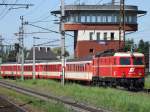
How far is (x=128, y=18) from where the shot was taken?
121 m

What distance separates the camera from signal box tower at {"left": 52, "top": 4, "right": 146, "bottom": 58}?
119 m

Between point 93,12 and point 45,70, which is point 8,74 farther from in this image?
point 93,12

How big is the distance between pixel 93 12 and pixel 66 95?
85.9 metres

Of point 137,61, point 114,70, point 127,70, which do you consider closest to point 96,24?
point 137,61

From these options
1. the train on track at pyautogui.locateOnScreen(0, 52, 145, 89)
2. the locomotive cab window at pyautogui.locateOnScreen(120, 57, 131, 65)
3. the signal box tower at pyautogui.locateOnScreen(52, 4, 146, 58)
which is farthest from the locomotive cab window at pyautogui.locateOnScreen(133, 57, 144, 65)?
the signal box tower at pyautogui.locateOnScreen(52, 4, 146, 58)

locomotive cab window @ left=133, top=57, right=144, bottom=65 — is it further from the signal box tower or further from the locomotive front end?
the signal box tower

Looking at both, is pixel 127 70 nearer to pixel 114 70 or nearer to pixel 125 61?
pixel 125 61

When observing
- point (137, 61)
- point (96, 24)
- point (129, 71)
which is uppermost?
point (96, 24)

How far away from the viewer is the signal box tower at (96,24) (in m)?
119

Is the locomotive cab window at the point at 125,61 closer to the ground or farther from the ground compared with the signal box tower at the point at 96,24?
closer to the ground

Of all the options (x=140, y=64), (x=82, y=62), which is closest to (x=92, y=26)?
(x=82, y=62)

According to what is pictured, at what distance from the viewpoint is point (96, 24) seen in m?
120

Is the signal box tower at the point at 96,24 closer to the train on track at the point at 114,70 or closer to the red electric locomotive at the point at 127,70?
the train on track at the point at 114,70

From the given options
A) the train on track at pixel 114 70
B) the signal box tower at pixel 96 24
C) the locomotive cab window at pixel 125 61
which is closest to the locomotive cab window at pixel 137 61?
the train on track at pixel 114 70
